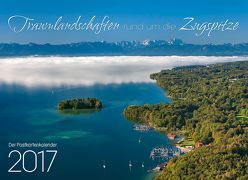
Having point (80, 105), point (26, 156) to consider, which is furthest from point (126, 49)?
point (26, 156)

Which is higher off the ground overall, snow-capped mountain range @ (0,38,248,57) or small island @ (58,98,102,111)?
snow-capped mountain range @ (0,38,248,57)

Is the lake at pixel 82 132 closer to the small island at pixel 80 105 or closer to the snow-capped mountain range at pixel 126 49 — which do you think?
the small island at pixel 80 105

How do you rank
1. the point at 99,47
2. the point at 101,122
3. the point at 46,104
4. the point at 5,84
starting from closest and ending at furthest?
the point at 101,122 → the point at 46,104 → the point at 5,84 → the point at 99,47

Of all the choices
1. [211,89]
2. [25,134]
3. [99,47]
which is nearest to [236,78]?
[211,89]

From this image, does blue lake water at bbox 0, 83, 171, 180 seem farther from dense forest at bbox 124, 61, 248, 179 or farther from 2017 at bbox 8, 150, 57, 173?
dense forest at bbox 124, 61, 248, 179

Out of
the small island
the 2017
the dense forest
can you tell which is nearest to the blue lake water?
the 2017

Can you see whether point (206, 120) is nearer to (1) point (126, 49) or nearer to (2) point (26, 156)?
(2) point (26, 156)

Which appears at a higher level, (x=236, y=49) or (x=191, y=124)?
(x=236, y=49)

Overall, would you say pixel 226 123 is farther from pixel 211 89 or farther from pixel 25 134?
pixel 211 89
